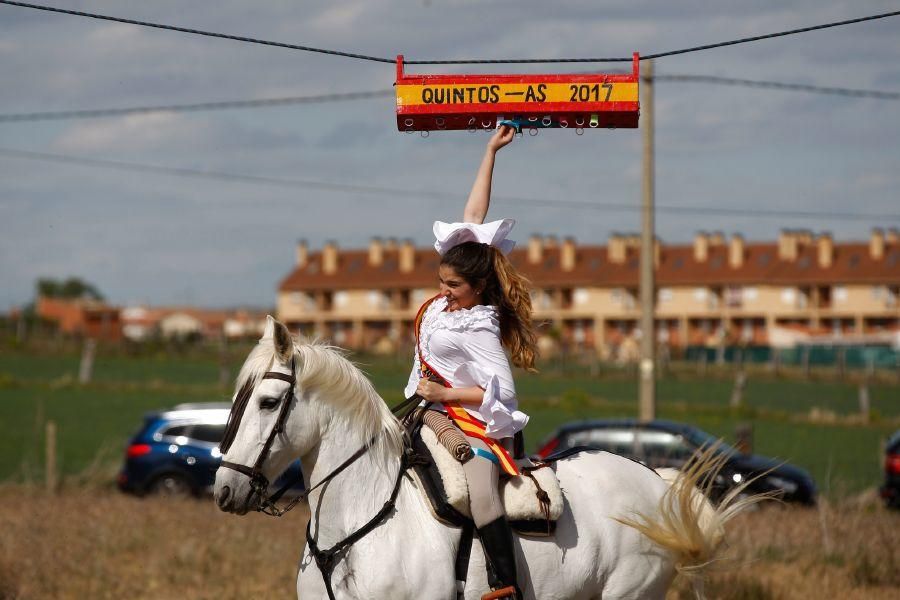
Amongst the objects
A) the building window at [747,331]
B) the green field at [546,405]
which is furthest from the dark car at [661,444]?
the building window at [747,331]

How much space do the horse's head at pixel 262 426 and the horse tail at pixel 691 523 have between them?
179cm

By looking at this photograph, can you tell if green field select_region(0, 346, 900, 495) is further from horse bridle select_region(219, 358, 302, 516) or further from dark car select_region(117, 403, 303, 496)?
horse bridle select_region(219, 358, 302, 516)

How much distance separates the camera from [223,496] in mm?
5410

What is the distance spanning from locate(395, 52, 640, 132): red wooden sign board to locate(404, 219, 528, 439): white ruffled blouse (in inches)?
35.4

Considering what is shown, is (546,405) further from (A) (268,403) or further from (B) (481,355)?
(A) (268,403)

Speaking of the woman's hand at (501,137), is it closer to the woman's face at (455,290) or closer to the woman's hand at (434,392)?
the woman's face at (455,290)

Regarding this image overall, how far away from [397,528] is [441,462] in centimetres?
39

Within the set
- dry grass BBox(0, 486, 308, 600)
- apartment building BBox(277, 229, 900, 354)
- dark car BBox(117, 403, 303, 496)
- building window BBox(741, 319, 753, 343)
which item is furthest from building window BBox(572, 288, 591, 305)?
dry grass BBox(0, 486, 308, 600)

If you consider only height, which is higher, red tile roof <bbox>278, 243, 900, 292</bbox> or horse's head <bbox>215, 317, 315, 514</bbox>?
red tile roof <bbox>278, 243, 900, 292</bbox>

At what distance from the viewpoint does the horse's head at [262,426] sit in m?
5.45

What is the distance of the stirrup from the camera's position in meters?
5.73

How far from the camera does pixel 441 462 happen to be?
5.89 m

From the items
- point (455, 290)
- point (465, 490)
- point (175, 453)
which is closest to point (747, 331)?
point (175, 453)

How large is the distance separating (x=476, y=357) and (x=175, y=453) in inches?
559
